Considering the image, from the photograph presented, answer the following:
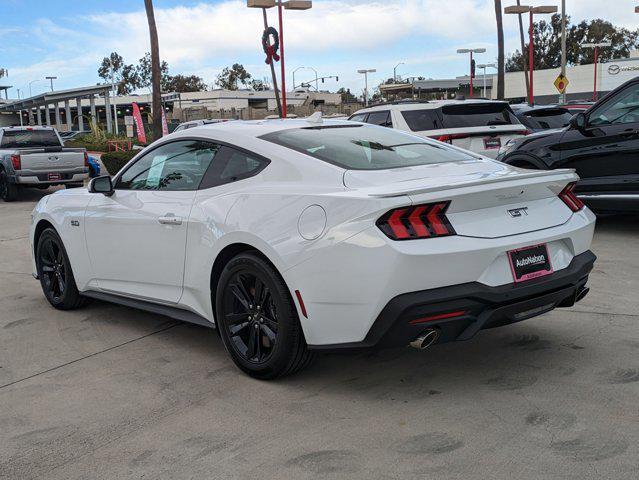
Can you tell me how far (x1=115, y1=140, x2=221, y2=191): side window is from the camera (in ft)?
16.1

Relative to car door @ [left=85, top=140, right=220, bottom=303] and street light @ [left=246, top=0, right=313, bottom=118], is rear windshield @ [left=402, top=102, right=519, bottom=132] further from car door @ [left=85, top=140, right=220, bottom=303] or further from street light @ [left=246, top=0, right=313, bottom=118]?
street light @ [left=246, top=0, right=313, bottom=118]

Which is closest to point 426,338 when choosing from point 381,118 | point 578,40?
point 381,118

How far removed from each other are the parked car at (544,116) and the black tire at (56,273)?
34.0ft

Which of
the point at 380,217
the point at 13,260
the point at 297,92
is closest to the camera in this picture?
the point at 380,217

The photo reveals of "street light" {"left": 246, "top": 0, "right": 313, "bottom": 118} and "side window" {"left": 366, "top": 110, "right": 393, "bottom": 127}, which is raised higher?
"street light" {"left": 246, "top": 0, "right": 313, "bottom": 118}

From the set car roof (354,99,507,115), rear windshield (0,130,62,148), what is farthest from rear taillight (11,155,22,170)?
car roof (354,99,507,115)

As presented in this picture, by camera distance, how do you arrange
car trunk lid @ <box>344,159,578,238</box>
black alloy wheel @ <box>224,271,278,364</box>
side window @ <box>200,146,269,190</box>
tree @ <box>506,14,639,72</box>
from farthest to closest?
tree @ <box>506,14,639,72</box>
side window @ <box>200,146,269,190</box>
black alloy wheel @ <box>224,271,278,364</box>
car trunk lid @ <box>344,159,578,238</box>

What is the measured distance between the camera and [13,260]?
9.34 metres

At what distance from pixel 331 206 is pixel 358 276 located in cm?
41

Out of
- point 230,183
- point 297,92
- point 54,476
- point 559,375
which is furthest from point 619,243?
point 297,92

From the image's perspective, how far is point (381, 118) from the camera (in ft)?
39.7

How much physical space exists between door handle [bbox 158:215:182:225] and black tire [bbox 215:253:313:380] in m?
0.60

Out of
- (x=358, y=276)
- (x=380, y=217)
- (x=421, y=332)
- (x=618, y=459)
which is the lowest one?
(x=618, y=459)

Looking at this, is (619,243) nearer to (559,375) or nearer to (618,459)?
(559,375)
